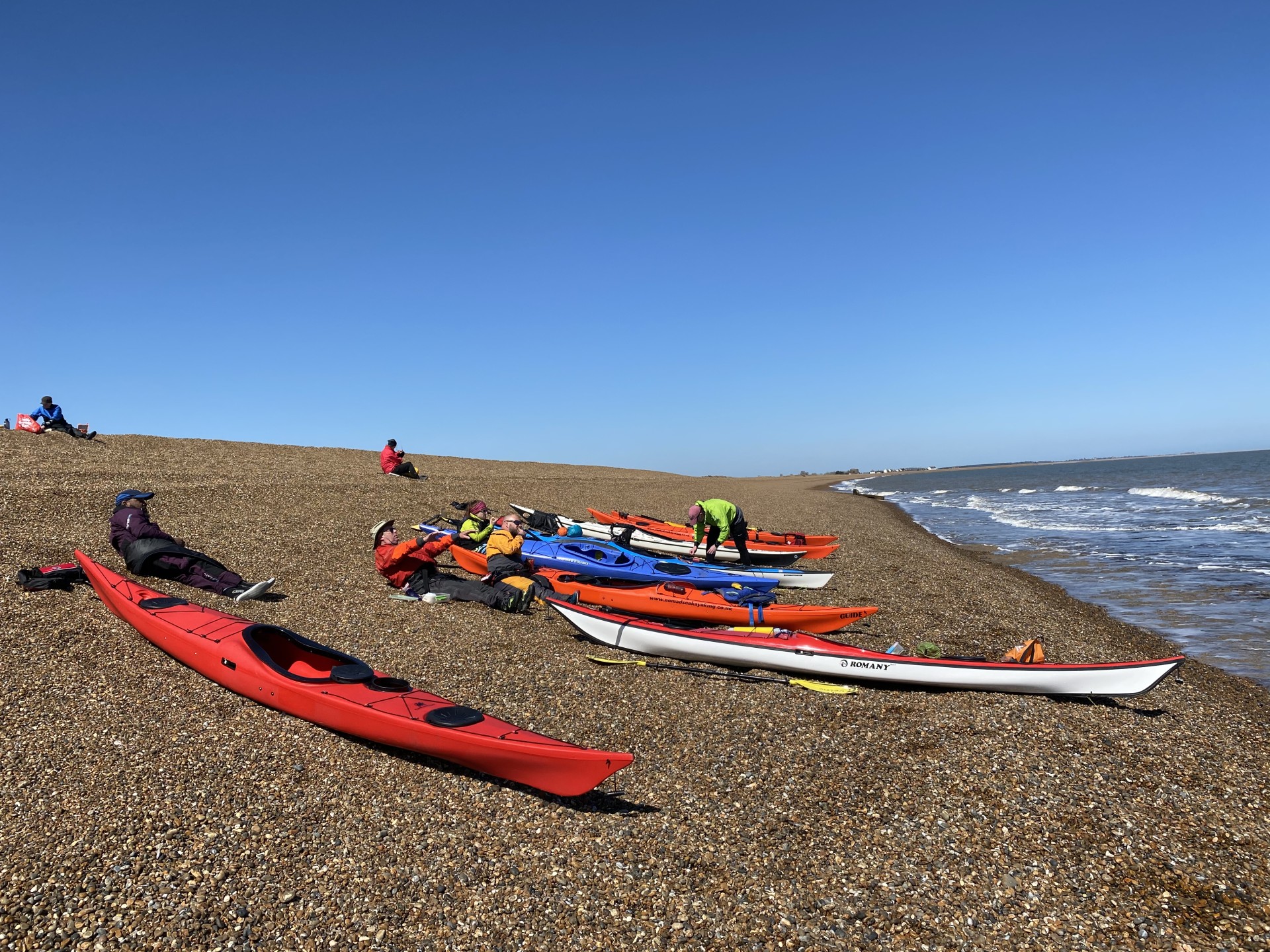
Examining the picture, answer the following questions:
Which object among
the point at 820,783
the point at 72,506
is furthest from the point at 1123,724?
the point at 72,506

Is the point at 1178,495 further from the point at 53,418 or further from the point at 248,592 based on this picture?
the point at 53,418

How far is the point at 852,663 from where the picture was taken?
8641 mm

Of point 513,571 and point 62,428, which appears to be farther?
point 62,428

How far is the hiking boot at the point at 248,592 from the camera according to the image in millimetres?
10352

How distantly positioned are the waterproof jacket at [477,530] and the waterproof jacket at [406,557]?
2.44m

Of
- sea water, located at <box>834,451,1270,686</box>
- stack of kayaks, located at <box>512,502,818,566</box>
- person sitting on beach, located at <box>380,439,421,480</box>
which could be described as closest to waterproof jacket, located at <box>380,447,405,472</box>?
person sitting on beach, located at <box>380,439,421,480</box>

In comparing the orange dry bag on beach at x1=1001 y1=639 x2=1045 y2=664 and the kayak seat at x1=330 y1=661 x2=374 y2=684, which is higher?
the kayak seat at x1=330 y1=661 x2=374 y2=684

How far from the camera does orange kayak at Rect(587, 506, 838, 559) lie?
19.4 metres

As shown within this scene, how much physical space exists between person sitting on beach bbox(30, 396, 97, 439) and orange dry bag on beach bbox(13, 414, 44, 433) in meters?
0.12

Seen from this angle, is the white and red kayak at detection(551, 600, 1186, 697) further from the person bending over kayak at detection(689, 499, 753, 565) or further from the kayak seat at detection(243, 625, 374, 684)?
the person bending over kayak at detection(689, 499, 753, 565)

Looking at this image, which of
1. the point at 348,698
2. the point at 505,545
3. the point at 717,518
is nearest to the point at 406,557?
the point at 505,545

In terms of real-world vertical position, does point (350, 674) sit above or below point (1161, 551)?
above

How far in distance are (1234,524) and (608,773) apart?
34376 millimetres

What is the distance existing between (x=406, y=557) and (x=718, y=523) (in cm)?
775
